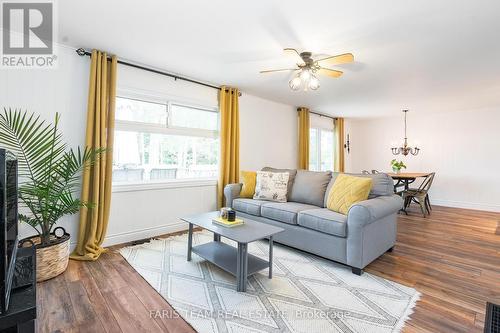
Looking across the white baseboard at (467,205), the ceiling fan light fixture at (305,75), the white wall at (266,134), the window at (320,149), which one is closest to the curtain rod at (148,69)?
the white wall at (266,134)

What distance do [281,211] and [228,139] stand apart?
5.28 ft

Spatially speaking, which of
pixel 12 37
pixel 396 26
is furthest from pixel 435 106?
pixel 12 37

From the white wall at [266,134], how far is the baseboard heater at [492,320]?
346 cm

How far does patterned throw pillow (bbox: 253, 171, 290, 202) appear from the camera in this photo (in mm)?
3449

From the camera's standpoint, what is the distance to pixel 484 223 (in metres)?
4.29

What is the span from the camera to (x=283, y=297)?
1.96m

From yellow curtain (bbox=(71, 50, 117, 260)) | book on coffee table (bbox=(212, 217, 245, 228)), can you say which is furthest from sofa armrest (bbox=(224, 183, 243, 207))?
yellow curtain (bbox=(71, 50, 117, 260))

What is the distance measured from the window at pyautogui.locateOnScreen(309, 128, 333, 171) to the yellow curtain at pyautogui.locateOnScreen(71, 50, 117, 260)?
4.50m

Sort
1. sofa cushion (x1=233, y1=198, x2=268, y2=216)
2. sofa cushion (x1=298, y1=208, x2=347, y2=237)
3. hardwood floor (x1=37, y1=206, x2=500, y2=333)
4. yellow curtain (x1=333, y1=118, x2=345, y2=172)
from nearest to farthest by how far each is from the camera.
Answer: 1. hardwood floor (x1=37, y1=206, x2=500, y2=333)
2. sofa cushion (x1=298, y1=208, x2=347, y2=237)
3. sofa cushion (x1=233, y1=198, x2=268, y2=216)
4. yellow curtain (x1=333, y1=118, x2=345, y2=172)

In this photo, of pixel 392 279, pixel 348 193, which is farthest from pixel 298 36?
pixel 392 279

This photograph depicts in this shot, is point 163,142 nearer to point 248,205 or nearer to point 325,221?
point 248,205

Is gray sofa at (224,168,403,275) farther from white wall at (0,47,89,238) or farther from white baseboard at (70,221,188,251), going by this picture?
A: white wall at (0,47,89,238)

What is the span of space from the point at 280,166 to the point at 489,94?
12.6 feet

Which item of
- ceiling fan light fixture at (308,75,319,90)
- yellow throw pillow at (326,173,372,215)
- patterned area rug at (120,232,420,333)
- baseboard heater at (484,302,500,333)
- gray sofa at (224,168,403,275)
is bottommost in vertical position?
patterned area rug at (120,232,420,333)
